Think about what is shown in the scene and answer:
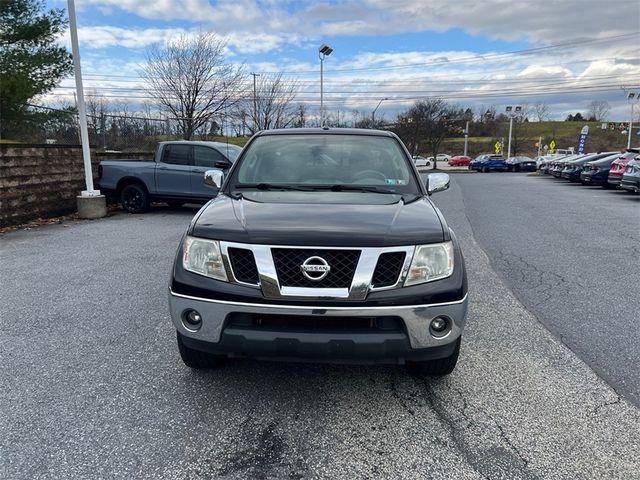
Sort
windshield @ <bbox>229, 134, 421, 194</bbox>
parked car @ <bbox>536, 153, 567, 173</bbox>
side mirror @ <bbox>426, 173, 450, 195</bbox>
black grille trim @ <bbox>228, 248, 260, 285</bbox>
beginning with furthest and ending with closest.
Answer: parked car @ <bbox>536, 153, 567, 173</bbox> < side mirror @ <bbox>426, 173, 450, 195</bbox> < windshield @ <bbox>229, 134, 421, 194</bbox> < black grille trim @ <bbox>228, 248, 260, 285</bbox>

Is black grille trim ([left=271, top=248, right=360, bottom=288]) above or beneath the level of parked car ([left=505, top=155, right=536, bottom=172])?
above

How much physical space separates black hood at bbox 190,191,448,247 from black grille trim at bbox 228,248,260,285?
7 centimetres

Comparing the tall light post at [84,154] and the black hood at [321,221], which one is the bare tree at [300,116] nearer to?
the tall light post at [84,154]

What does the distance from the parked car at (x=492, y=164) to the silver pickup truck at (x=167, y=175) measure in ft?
136

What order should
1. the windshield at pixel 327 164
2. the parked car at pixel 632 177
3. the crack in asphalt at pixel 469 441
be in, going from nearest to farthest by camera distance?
the crack in asphalt at pixel 469 441
the windshield at pixel 327 164
the parked car at pixel 632 177

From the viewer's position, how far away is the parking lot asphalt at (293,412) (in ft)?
7.80

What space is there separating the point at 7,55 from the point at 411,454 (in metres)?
17.8

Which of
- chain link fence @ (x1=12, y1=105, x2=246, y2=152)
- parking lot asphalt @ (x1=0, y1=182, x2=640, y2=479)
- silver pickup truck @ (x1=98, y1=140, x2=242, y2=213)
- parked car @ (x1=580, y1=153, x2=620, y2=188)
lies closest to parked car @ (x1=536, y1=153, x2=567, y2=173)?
parked car @ (x1=580, y1=153, x2=620, y2=188)

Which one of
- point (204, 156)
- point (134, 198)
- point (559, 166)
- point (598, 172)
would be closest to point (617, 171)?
point (598, 172)

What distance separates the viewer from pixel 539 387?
3150 mm

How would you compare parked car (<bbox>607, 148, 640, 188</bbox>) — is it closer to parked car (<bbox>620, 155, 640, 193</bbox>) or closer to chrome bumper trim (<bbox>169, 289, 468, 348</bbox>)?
parked car (<bbox>620, 155, 640, 193</bbox>)

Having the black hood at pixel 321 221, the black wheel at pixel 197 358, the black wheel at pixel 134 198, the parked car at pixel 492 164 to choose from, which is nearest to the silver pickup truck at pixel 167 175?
the black wheel at pixel 134 198

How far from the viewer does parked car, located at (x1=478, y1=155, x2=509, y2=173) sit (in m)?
47.6

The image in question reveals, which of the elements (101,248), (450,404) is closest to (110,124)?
(101,248)
